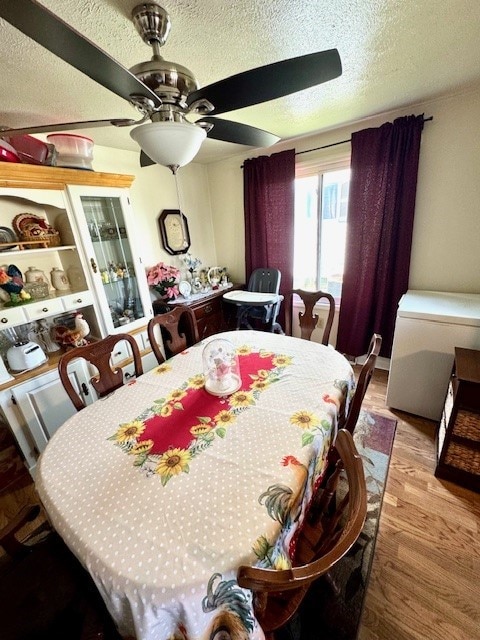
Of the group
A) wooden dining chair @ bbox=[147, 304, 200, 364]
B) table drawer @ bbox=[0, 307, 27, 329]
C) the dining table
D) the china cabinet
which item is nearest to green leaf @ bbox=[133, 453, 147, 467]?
the dining table

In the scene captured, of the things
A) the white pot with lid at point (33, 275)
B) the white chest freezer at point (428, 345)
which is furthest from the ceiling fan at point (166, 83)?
the white chest freezer at point (428, 345)

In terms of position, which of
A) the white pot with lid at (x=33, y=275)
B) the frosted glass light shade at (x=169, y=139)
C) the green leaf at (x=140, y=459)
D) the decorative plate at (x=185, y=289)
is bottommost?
the green leaf at (x=140, y=459)

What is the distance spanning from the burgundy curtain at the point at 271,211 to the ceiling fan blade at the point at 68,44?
7.11ft

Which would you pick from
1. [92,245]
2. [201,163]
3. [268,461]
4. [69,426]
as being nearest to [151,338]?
Answer: [69,426]

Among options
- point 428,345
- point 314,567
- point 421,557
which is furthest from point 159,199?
point 421,557

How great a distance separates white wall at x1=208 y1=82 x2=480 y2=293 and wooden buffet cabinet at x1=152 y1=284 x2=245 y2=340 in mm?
1814

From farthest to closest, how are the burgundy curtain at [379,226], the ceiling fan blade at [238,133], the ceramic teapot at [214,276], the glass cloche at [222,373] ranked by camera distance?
the ceramic teapot at [214,276] < the burgundy curtain at [379,226] < the glass cloche at [222,373] < the ceiling fan blade at [238,133]

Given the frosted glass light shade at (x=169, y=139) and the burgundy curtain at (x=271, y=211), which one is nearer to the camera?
the frosted glass light shade at (x=169, y=139)

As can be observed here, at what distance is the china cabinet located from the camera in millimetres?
1605

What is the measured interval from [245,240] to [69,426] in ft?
8.56

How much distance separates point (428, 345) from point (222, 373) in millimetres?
1525

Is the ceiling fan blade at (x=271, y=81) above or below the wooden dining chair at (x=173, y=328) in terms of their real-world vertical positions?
above

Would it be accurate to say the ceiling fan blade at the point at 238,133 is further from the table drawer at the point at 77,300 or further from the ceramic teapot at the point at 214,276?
the ceramic teapot at the point at 214,276

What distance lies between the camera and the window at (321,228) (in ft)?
8.69
